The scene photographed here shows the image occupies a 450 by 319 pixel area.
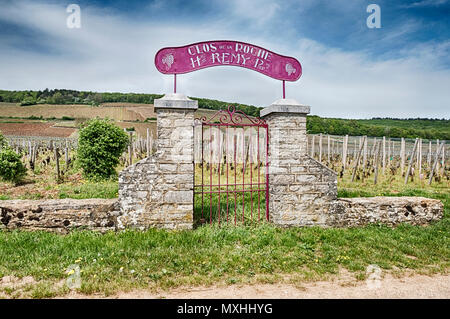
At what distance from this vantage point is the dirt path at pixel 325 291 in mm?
3100

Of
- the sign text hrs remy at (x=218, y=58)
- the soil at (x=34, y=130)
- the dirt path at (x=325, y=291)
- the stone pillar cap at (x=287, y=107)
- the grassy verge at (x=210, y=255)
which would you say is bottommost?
the dirt path at (x=325, y=291)

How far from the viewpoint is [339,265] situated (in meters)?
3.96

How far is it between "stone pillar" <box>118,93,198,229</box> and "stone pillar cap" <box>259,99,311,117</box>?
5.29ft

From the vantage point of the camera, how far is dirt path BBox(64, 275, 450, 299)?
3.10 meters

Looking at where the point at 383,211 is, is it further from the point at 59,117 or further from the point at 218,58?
the point at 59,117

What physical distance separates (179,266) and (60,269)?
1645 mm

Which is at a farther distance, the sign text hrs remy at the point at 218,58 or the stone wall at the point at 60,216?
the sign text hrs remy at the point at 218,58

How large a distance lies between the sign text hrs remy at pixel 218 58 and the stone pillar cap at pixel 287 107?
0.60 metres

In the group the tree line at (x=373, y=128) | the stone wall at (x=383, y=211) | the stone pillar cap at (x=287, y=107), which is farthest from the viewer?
the tree line at (x=373, y=128)

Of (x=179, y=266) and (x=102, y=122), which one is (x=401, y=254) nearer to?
(x=179, y=266)

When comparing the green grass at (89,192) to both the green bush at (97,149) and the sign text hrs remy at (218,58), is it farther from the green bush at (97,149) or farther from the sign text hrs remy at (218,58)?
the sign text hrs remy at (218,58)

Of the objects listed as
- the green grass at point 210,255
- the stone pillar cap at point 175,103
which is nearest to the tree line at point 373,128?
the green grass at point 210,255

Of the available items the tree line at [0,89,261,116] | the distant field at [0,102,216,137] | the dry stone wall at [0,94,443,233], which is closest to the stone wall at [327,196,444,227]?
the dry stone wall at [0,94,443,233]

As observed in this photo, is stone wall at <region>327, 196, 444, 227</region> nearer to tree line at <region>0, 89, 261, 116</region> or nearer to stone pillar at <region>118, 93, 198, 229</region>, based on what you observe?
stone pillar at <region>118, 93, 198, 229</region>
